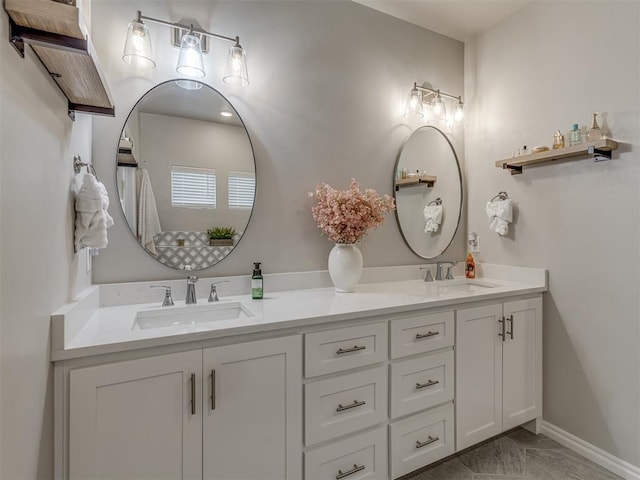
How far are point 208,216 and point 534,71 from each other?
7.23 feet

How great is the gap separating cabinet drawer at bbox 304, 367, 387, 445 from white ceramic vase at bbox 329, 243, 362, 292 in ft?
1.69

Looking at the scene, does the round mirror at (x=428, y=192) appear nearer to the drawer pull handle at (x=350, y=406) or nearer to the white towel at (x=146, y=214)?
the drawer pull handle at (x=350, y=406)

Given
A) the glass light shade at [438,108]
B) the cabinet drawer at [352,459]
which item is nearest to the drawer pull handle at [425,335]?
the cabinet drawer at [352,459]

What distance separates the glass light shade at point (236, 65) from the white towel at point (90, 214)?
0.88 meters

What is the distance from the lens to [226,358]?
1.21m

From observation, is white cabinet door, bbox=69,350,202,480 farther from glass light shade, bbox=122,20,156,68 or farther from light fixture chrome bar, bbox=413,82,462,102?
light fixture chrome bar, bbox=413,82,462,102

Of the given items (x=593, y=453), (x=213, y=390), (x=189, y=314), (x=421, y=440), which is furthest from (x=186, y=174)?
(x=593, y=453)

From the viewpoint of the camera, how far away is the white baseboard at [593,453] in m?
1.68

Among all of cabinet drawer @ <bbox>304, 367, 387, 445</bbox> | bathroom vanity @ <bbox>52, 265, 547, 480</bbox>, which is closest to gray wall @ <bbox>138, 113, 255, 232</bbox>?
bathroom vanity @ <bbox>52, 265, 547, 480</bbox>

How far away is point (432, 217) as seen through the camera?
2.45 m

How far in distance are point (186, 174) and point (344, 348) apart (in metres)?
1.14

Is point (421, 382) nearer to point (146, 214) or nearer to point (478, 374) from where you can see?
point (478, 374)

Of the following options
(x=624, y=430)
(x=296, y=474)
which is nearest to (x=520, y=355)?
(x=624, y=430)

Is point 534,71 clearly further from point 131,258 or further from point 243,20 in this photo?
point 131,258
